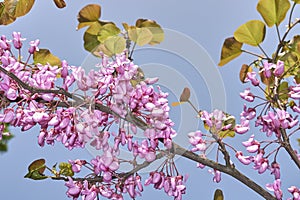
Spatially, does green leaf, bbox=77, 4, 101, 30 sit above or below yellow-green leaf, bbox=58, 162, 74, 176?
above

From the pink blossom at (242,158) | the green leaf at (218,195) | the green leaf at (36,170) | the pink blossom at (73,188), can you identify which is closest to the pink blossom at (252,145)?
the pink blossom at (242,158)

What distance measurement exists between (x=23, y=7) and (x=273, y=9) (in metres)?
0.71

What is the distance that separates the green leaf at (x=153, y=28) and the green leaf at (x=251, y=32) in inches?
8.8

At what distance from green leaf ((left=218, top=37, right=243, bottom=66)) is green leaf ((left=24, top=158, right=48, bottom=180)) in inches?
23.9

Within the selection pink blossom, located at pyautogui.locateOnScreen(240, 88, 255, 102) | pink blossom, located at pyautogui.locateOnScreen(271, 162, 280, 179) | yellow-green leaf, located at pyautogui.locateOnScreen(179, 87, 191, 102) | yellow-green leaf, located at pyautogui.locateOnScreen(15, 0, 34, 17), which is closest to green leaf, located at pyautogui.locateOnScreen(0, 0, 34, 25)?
yellow-green leaf, located at pyautogui.locateOnScreen(15, 0, 34, 17)

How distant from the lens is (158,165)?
3.50 feet

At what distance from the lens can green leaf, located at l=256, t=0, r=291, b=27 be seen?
1.27 meters

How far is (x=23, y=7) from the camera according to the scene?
4.14 feet

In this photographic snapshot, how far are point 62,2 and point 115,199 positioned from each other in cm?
55

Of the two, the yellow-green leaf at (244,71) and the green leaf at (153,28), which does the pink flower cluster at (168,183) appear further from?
the yellow-green leaf at (244,71)

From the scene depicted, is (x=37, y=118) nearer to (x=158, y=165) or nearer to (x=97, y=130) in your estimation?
(x=97, y=130)

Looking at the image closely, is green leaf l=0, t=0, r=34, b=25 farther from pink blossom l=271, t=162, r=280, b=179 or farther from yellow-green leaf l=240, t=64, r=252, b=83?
pink blossom l=271, t=162, r=280, b=179

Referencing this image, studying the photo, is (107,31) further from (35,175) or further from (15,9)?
(35,175)

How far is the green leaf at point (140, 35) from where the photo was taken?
1.21 meters
